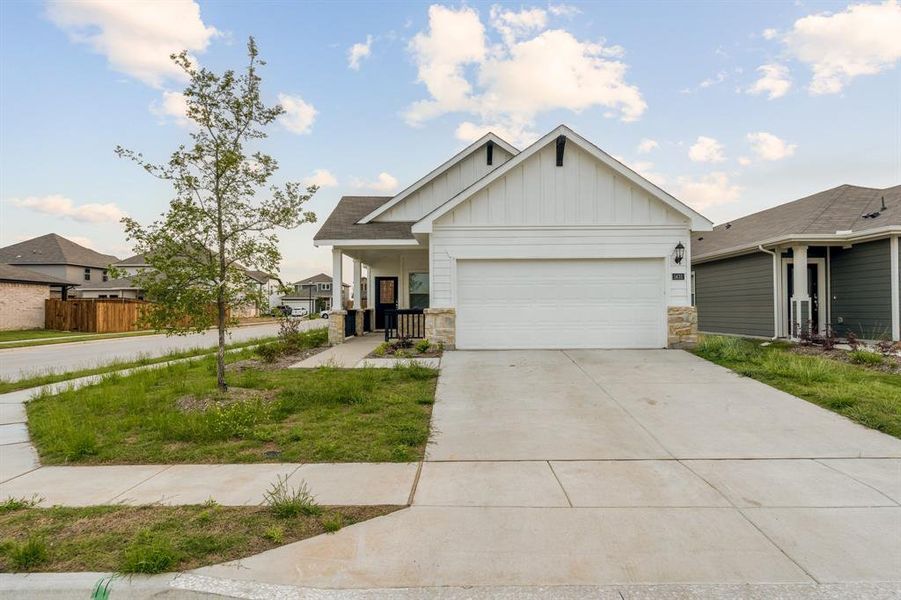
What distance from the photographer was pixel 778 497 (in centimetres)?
387

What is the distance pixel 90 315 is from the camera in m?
27.2

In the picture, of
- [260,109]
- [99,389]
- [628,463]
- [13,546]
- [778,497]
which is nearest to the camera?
[13,546]

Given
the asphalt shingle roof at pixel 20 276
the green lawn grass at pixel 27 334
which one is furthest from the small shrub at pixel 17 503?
the asphalt shingle roof at pixel 20 276

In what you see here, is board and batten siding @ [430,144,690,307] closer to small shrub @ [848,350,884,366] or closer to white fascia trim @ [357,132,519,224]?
small shrub @ [848,350,884,366]

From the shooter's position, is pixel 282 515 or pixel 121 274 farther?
pixel 121 274

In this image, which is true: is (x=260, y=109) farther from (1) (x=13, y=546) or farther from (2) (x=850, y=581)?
(2) (x=850, y=581)

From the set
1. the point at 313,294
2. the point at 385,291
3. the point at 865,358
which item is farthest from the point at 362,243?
the point at 313,294

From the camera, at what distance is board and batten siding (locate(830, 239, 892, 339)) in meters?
11.9

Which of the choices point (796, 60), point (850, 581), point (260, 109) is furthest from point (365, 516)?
point (796, 60)

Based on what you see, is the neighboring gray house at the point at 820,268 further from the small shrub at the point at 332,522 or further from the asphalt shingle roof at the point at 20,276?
the asphalt shingle roof at the point at 20,276

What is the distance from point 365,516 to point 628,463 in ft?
8.84

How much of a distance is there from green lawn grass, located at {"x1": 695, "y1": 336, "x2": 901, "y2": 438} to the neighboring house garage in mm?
1567

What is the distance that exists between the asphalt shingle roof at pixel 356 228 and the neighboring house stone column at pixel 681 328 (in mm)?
7073

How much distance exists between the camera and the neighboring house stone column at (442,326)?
11328 millimetres
